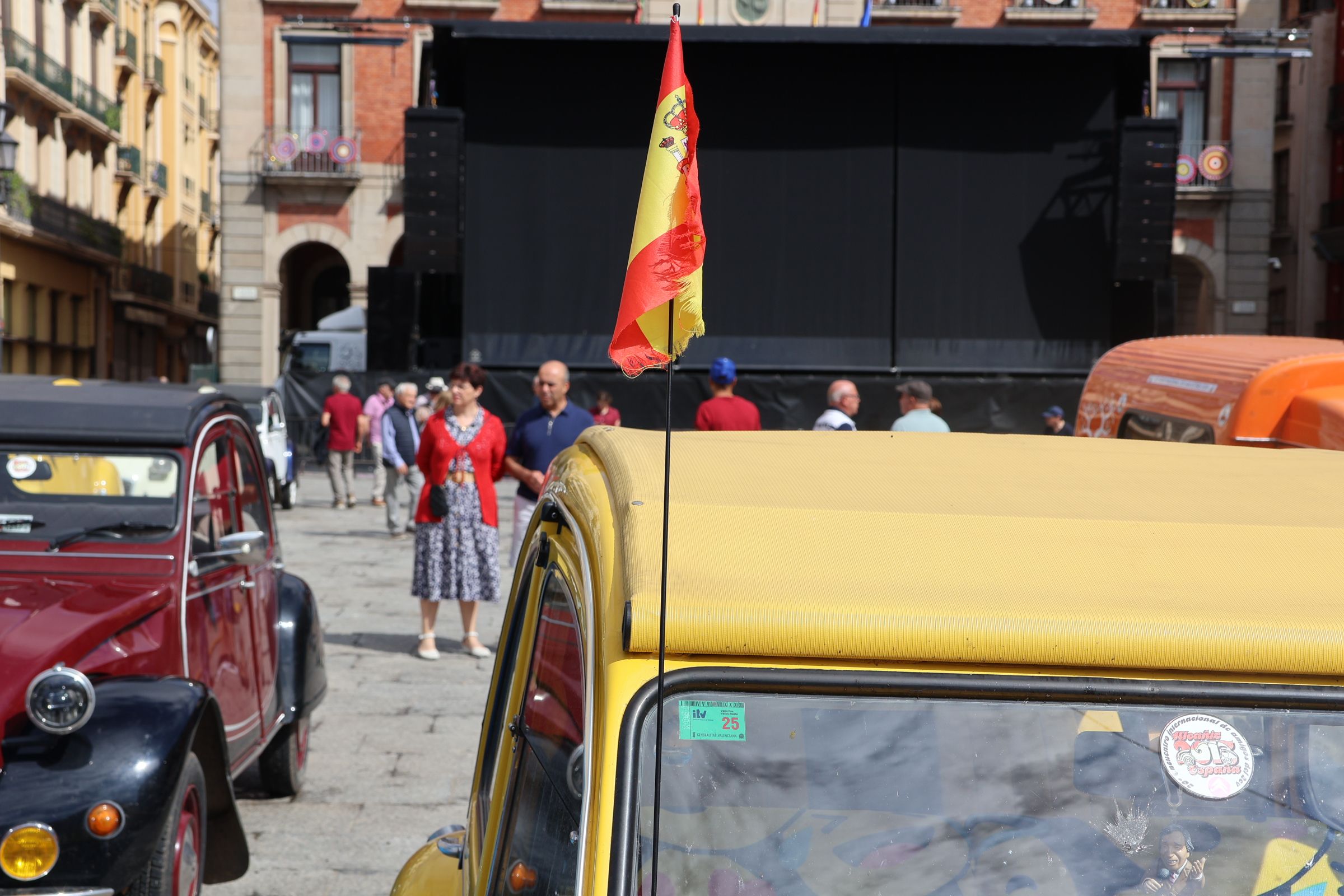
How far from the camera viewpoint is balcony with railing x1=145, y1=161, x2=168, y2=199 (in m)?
48.2

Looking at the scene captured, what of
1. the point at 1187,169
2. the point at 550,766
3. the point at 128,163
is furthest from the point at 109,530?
the point at 128,163

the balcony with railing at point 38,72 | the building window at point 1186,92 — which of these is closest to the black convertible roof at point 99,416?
the building window at point 1186,92

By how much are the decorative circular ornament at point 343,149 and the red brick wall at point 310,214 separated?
3.46 feet

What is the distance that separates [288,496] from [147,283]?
3234 cm

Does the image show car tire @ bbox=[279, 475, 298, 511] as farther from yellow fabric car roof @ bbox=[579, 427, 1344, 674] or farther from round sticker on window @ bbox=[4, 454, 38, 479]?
yellow fabric car roof @ bbox=[579, 427, 1344, 674]

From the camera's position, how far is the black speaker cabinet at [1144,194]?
770 inches

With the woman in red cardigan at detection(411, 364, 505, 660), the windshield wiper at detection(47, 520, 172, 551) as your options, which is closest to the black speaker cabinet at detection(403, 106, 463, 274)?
the woman in red cardigan at detection(411, 364, 505, 660)

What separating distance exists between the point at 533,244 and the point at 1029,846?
20.1m

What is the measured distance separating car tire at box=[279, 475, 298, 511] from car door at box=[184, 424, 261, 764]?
12.9m

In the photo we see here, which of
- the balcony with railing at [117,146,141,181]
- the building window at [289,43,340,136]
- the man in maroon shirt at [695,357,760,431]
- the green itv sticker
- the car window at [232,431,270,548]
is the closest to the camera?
the green itv sticker

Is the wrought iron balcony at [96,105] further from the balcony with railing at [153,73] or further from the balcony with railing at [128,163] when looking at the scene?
the balcony with railing at [153,73]

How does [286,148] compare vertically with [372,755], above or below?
above

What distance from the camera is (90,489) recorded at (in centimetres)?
493

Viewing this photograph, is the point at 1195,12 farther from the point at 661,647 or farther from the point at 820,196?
the point at 661,647
